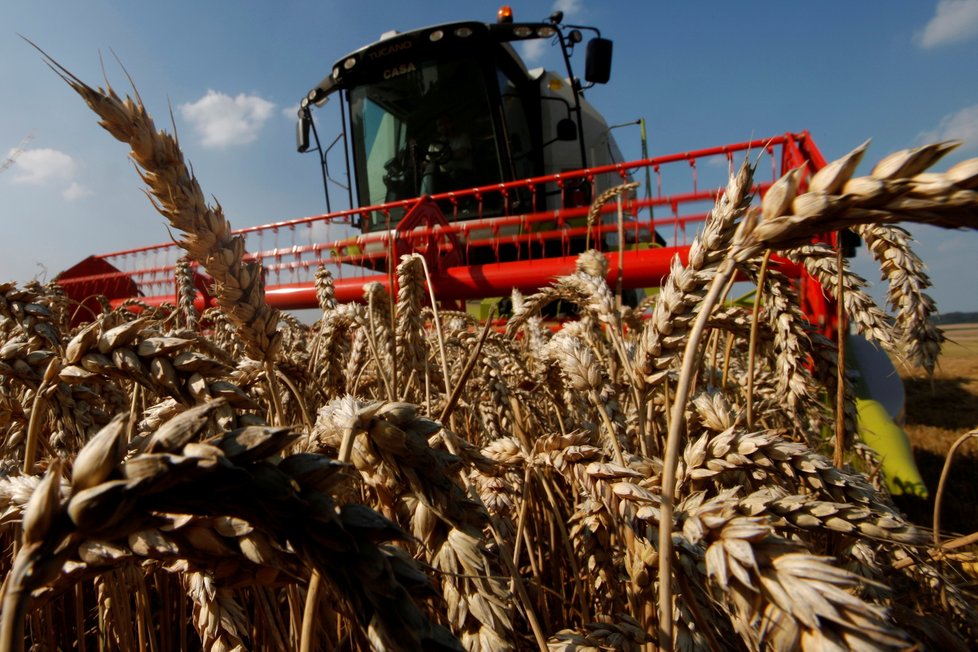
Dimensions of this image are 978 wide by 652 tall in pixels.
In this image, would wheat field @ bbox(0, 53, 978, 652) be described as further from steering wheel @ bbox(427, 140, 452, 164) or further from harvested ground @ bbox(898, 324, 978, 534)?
steering wheel @ bbox(427, 140, 452, 164)

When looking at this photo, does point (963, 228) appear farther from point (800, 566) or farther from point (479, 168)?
point (479, 168)

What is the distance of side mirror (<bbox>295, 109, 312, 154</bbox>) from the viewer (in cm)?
659

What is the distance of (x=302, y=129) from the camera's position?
259 inches

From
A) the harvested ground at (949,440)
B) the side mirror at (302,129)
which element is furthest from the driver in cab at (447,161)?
the harvested ground at (949,440)

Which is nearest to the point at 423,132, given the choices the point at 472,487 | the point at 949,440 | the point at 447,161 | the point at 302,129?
the point at 447,161

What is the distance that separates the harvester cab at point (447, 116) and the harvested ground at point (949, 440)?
4.06m

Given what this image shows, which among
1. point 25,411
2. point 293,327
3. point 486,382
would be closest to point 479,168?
point 293,327

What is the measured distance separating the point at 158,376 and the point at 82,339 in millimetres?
Result: 111

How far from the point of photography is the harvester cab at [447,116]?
19.7 feet

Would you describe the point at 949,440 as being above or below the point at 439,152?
below

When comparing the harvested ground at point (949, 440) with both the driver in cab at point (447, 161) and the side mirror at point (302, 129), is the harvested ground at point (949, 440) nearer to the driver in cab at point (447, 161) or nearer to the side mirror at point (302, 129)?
the driver in cab at point (447, 161)

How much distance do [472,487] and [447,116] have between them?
6390mm

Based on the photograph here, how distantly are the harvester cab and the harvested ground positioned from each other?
406cm

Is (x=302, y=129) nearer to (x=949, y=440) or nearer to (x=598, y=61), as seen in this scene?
(x=598, y=61)
